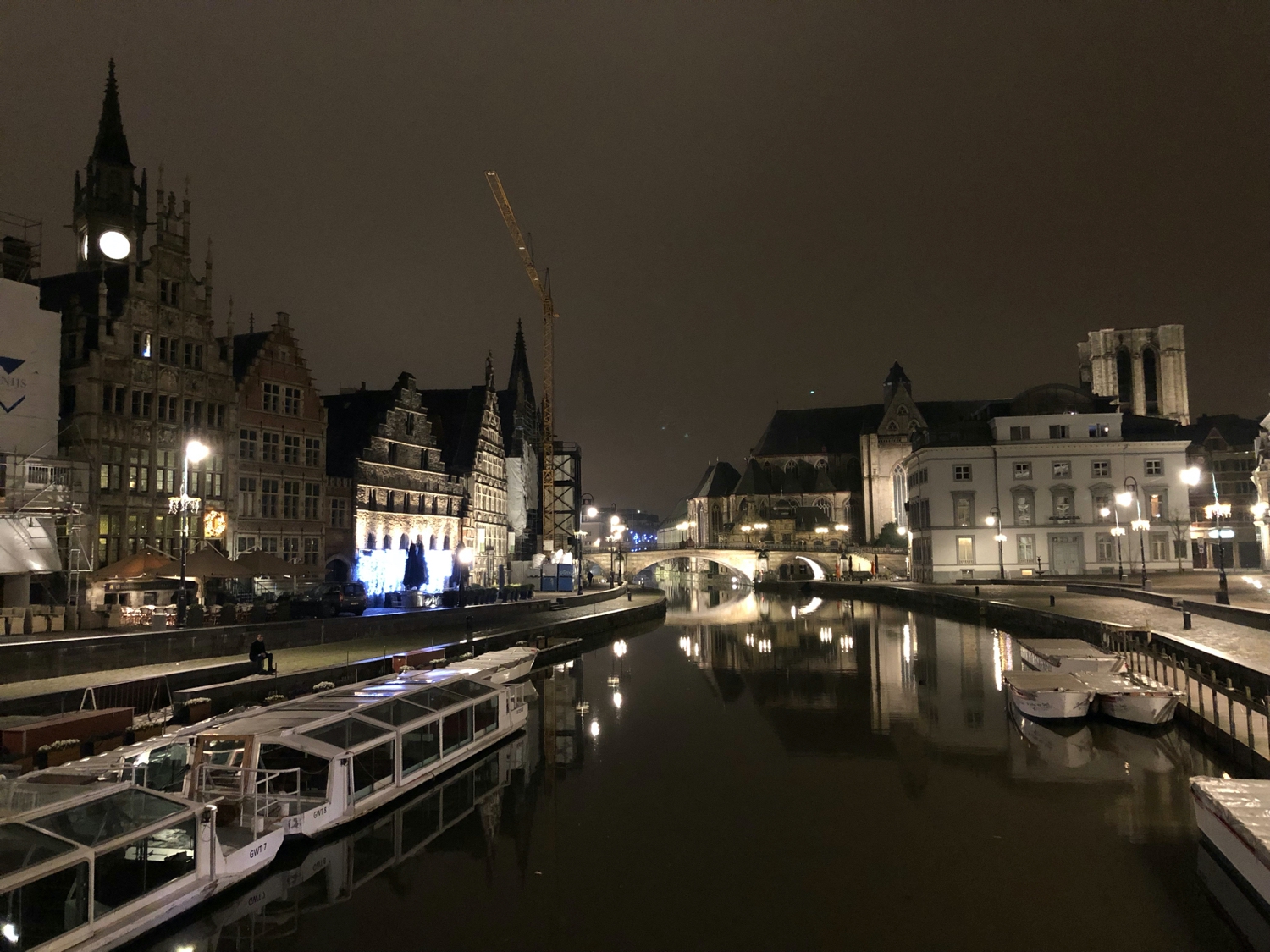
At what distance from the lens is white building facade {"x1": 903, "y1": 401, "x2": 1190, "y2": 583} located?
5872 cm

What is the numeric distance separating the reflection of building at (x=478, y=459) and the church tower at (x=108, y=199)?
21.5 m

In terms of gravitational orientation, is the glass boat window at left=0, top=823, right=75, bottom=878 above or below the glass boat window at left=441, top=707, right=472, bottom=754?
above

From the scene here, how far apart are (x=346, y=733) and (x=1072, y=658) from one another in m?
19.2

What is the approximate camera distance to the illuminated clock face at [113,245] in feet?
126

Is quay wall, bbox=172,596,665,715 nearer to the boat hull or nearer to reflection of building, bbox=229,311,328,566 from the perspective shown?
reflection of building, bbox=229,311,328,566

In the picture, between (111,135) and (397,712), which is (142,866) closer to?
(397,712)

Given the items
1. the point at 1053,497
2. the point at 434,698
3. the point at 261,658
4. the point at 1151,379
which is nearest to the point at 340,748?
the point at 434,698

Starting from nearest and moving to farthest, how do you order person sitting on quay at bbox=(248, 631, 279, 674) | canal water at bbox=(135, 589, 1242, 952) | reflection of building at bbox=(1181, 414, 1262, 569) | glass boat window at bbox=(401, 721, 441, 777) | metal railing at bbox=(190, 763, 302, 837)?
canal water at bbox=(135, 589, 1242, 952)
metal railing at bbox=(190, 763, 302, 837)
glass boat window at bbox=(401, 721, 441, 777)
person sitting on quay at bbox=(248, 631, 279, 674)
reflection of building at bbox=(1181, 414, 1262, 569)

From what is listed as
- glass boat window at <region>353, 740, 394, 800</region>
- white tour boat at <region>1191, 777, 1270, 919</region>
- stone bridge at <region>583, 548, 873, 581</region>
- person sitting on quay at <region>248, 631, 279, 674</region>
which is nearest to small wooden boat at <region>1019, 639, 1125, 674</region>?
white tour boat at <region>1191, 777, 1270, 919</region>

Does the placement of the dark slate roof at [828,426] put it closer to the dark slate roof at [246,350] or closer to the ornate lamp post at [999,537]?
the ornate lamp post at [999,537]

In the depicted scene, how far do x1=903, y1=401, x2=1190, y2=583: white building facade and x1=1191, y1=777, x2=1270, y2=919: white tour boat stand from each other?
48.1 m

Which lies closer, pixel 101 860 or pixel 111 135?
pixel 101 860

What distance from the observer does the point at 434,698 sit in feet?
61.0

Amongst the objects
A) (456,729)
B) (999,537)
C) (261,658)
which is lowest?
(456,729)
